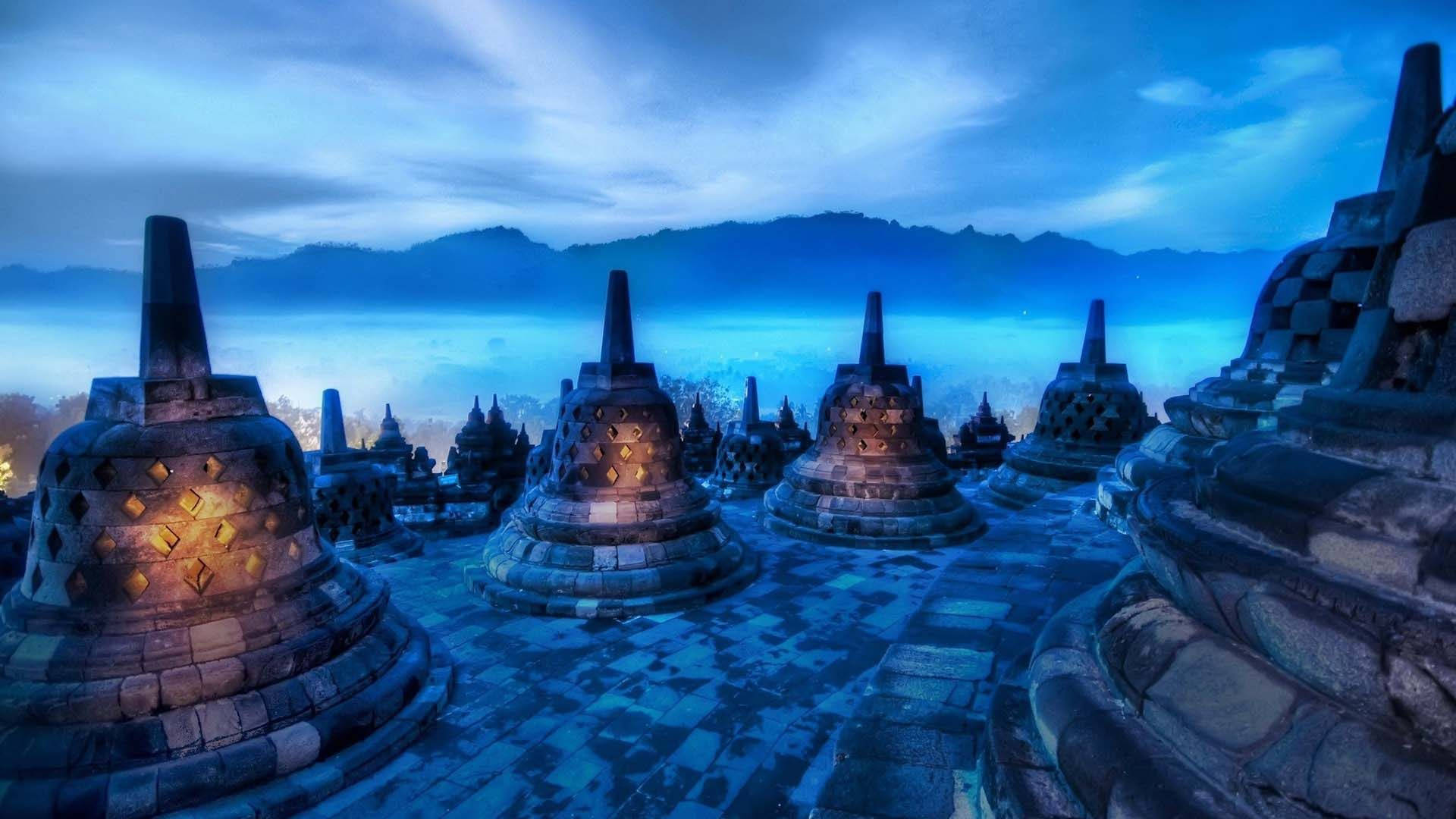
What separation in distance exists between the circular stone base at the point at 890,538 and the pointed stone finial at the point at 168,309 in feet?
23.0

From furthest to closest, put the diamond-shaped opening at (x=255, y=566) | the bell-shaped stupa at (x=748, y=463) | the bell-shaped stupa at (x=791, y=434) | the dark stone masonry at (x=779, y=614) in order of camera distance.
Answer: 1. the bell-shaped stupa at (x=791, y=434)
2. the bell-shaped stupa at (x=748, y=463)
3. the diamond-shaped opening at (x=255, y=566)
4. the dark stone masonry at (x=779, y=614)

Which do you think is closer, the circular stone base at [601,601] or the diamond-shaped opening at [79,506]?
the diamond-shaped opening at [79,506]

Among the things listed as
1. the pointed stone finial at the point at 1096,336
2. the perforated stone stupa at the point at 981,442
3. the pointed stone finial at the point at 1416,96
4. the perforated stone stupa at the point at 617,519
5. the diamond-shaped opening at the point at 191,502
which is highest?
the pointed stone finial at the point at 1416,96

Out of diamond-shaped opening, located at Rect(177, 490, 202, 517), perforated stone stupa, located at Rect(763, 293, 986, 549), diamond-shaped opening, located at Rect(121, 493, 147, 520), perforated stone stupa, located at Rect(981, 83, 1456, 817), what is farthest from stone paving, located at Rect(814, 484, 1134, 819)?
diamond-shaped opening, located at Rect(121, 493, 147, 520)

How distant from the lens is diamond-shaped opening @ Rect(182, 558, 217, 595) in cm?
401

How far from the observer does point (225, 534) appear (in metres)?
4.15

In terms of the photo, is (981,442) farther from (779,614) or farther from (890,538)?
(779,614)

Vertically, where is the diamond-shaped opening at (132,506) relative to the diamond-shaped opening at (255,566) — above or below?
above

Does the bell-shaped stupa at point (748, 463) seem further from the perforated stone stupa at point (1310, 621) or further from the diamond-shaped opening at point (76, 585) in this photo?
the perforated stone stupa at point (1310, 621)

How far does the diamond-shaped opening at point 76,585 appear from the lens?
3883mm

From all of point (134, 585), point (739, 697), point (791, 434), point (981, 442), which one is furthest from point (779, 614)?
point (981, 442)

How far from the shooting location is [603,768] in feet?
12.9

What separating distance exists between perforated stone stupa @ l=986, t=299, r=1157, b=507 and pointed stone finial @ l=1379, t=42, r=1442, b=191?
6.40 metres

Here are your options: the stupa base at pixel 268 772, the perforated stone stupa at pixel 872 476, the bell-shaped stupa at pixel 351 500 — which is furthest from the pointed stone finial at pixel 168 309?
the perforated stone stupa at pixel 872 476
